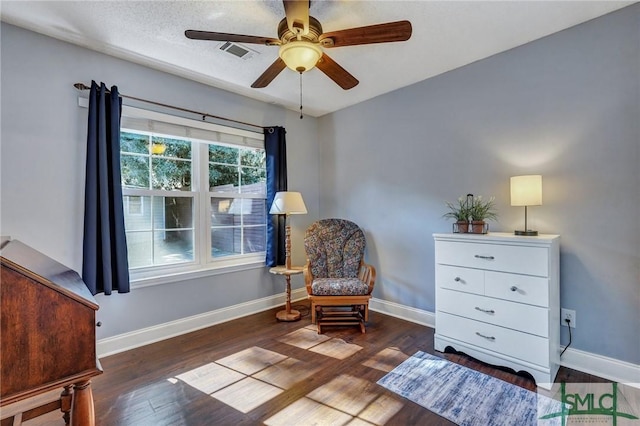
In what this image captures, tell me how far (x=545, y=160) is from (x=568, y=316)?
1.21 meters

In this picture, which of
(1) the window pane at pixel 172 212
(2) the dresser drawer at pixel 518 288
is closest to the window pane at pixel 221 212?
(1) the window pane at pixel 172 212

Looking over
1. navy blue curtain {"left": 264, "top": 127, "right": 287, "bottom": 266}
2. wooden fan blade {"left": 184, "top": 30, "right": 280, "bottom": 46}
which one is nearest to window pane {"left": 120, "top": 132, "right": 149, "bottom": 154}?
navy blue curtain {"left": 264, "top": 127, "right": 287, "bottom": 266}

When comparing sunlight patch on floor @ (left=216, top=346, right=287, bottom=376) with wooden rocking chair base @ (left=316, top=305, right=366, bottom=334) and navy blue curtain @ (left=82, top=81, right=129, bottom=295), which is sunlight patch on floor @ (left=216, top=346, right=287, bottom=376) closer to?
wooden rocking chair base @ (left=316, top=305, right=366, bottom=334)

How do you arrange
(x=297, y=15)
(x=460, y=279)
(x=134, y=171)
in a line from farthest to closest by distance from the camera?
1. (x=134, y=171)
2. (x=460, y=279)
3. (x=297, y=15)

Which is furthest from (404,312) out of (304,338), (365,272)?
(304,338)

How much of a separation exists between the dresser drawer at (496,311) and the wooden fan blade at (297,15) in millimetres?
2213

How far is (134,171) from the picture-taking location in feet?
9.11

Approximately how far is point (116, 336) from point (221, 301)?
97 centimetres

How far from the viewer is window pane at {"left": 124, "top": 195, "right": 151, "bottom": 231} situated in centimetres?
273

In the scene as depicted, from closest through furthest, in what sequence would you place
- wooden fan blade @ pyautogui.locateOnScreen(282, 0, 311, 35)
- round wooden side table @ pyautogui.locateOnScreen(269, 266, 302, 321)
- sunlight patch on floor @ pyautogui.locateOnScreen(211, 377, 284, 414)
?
wooden fan blade @ pyautogui.locateOnScreen(282, 0, 311, 35) < sunlight patch on floor @ pyautogui.locateOnScreen(211, 377, 284, 414) < round wooden side table @ pyautogui.locateOnScreen(269, 266, 302, 321)

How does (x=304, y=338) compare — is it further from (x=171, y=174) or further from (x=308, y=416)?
(x=171, y=174)

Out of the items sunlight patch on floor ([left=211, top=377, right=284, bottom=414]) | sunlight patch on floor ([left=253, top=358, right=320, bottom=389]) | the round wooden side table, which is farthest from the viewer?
the round wooden side table

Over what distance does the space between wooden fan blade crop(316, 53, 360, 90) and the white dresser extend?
4.78ft

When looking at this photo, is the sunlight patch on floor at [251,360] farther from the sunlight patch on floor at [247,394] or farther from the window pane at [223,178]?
the window pane at [223,178]
